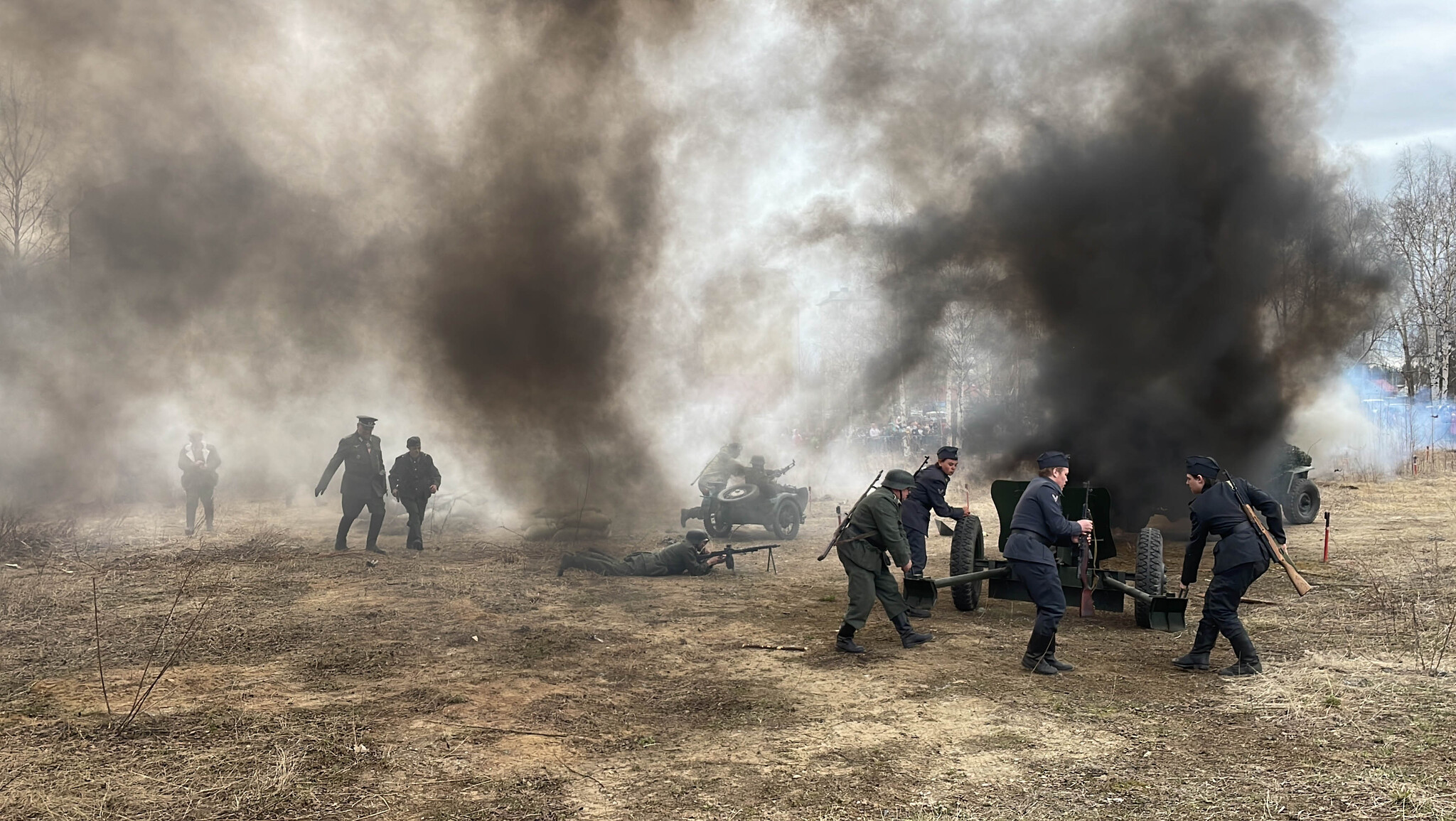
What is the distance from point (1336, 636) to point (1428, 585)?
278cm

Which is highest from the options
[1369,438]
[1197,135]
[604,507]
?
[1197,135]

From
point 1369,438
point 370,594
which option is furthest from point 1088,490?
point 1369,438

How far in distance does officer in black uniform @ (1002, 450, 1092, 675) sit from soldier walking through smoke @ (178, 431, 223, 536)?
12.7 meters

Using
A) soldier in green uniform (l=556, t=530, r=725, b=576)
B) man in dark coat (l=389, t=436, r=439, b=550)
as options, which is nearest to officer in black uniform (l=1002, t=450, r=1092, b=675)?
soldier in green uniform (l=556, t=530, r=725, b=576)

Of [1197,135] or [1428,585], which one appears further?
[1197,135]

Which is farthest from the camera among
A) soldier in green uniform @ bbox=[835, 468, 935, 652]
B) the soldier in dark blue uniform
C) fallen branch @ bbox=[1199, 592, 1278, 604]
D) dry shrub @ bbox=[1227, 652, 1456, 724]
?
the soldier in dark blue uniform

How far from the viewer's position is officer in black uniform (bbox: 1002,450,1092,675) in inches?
261

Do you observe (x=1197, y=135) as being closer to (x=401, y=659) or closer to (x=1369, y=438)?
(x=401, y=659)

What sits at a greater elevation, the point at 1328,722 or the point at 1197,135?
the point at 1197,135

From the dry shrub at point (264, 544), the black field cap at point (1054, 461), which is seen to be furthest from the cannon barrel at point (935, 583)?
the dry shrub at point (264, 544)

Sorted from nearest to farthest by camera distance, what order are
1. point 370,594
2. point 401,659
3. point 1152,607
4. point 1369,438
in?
point 401,659
point 1152,607
point 370,594
point 1369,438

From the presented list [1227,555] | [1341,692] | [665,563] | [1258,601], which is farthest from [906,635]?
[665,563]

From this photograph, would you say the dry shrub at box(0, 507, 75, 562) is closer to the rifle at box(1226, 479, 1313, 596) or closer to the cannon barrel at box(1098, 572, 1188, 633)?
the cannon barrel at box(1098, 572, 1188, 633)

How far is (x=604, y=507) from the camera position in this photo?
51.8ft
